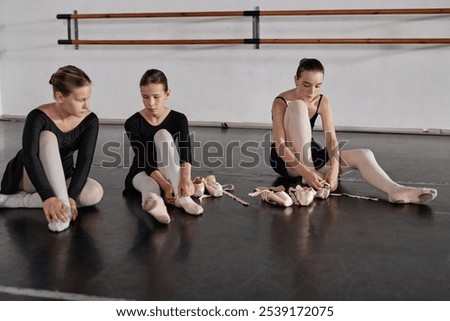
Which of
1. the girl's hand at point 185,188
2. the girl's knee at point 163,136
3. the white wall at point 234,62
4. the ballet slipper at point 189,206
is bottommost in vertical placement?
the ballet slipper at point 189,206

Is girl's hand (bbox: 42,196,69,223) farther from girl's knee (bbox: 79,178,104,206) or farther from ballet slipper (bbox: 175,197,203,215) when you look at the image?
ballet slipper (bbox: 175,197,203,215)

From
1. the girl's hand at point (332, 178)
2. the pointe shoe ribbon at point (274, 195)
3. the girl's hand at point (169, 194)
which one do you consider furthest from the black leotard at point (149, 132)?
the girl's hand at point (332, 178)

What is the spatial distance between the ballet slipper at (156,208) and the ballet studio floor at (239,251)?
28 millimetres

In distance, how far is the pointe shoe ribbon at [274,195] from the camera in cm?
217

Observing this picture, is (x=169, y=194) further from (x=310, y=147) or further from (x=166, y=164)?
(x=310, y=147)

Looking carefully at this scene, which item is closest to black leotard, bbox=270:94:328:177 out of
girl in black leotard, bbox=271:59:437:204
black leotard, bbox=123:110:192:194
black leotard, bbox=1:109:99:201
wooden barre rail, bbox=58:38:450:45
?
girl in black leotard, bbox=271:59:437:204

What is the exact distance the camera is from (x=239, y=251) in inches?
65.5

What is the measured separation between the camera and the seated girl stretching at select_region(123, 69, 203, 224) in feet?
7.03

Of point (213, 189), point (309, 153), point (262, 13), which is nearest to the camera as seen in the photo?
point (213, 189)

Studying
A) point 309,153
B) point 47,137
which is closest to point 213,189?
point 309,153

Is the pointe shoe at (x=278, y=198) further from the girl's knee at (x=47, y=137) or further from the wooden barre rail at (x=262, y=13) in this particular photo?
the wooden barre rail at (x=262, y=13)

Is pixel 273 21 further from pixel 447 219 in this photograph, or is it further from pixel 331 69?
pixel 447 219

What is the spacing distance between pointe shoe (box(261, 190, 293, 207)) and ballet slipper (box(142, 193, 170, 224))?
46cm

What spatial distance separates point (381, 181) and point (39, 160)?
51.1 inches
